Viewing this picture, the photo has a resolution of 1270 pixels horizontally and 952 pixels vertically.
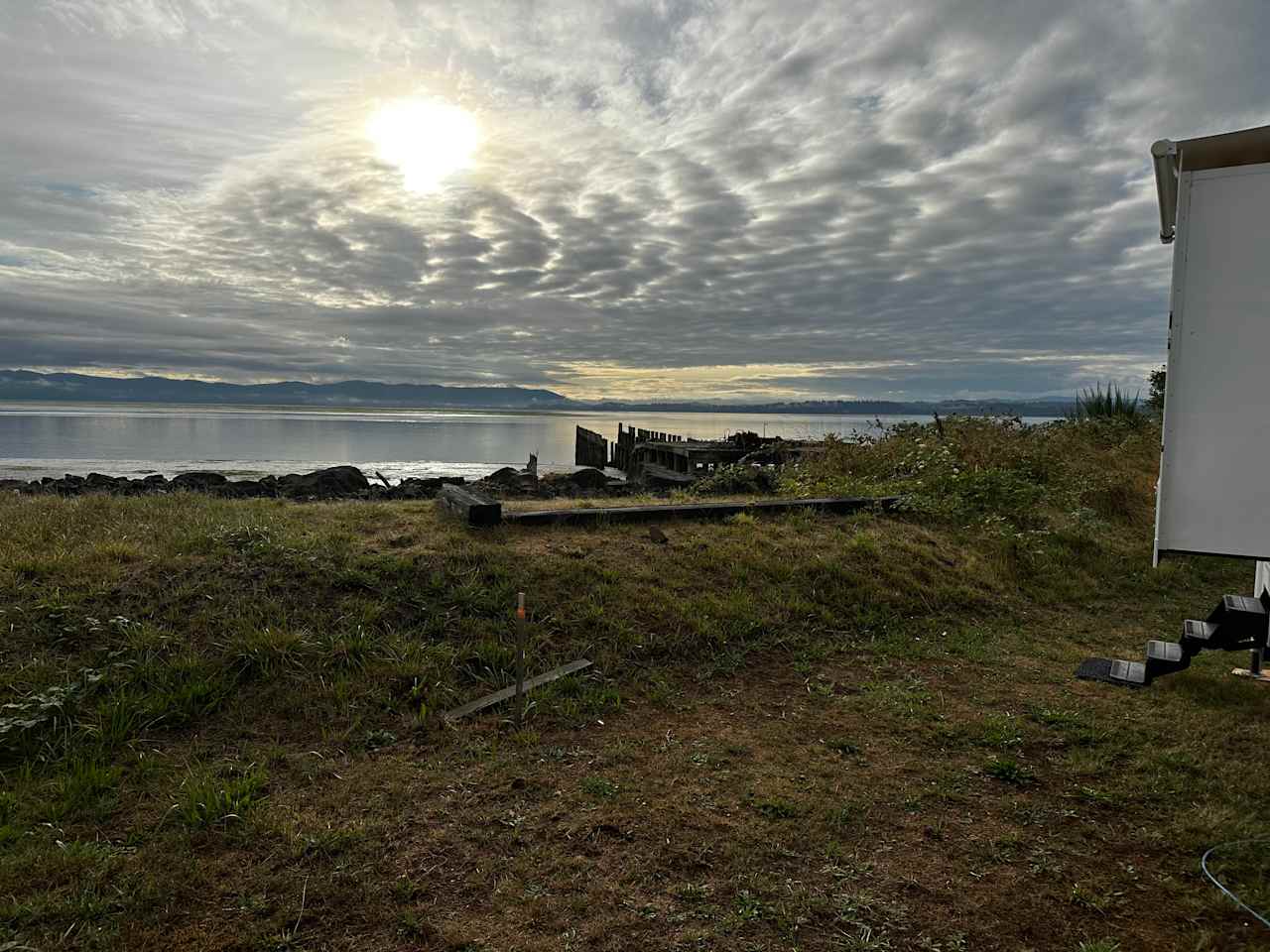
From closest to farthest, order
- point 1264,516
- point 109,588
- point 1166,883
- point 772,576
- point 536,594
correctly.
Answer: point 1166,883 → point 1264,516 → point 109,588 → point 536,594 → point 772,576

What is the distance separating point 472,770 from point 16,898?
200 centimetres

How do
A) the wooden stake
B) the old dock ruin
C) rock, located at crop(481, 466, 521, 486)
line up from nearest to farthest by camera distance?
the wooden stake
rock, located at crop(481, 466, 521, 486)
the old dock ruin

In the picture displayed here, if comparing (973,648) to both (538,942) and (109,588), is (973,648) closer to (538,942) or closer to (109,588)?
(538,942)

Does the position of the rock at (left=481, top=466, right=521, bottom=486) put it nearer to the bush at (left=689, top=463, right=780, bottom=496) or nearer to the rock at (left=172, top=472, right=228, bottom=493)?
the bush at (left=689, top=463, right=780, bottom=496)

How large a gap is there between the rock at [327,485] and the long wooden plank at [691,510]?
10240mm

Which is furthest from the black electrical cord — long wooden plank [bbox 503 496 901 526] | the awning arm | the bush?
the bush

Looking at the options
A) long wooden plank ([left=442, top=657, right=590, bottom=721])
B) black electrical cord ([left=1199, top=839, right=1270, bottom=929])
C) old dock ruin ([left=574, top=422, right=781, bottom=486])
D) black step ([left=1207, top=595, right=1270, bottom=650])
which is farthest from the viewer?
old dock ruin ([left=574, top=422, right=781, bottom=486])

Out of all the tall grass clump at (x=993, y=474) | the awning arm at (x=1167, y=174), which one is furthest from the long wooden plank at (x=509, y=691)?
the tall grass clump at (x=993, y=474)

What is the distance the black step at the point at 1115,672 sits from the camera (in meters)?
4.83

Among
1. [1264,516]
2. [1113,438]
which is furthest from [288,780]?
[1113,438]

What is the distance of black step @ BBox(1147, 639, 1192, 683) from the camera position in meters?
4.61

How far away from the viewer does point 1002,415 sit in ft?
52.7

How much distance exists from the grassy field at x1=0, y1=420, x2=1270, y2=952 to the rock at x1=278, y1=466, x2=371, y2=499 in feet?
29.5

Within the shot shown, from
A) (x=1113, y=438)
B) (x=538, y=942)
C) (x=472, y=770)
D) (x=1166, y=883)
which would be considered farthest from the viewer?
(x=1113, y=438)
